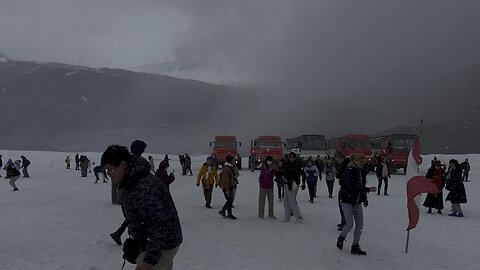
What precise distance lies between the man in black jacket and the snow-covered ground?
4.01 metres

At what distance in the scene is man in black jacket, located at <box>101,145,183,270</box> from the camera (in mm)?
2965

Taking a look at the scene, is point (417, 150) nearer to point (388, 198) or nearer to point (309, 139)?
point (388, 198)

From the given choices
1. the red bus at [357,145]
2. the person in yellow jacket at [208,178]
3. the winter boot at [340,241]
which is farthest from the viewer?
the red bus at [357,145]

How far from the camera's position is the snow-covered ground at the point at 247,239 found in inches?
287

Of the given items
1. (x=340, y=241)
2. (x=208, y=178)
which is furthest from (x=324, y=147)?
(x=340, y=241)

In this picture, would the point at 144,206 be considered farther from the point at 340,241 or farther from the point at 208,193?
the point at 208,193

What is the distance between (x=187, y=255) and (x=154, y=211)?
16.5 ft

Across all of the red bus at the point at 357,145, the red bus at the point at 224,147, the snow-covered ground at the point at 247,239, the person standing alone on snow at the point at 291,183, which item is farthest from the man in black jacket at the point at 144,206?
the red bus at the point at 224,147

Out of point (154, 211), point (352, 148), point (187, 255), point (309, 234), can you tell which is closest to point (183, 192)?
point (309, 234)

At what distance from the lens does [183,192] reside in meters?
19.6

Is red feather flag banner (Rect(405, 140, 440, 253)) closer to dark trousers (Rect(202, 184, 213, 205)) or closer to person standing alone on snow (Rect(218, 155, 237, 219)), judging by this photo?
person standing alone on snow (Rect(218, 155, 237, 219))

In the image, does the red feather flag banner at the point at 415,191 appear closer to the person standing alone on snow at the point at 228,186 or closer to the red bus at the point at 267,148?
the person standing alone on snow at the point at 228,186

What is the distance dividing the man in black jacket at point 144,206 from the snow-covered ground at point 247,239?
401 centimetres

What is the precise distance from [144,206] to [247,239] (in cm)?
654
